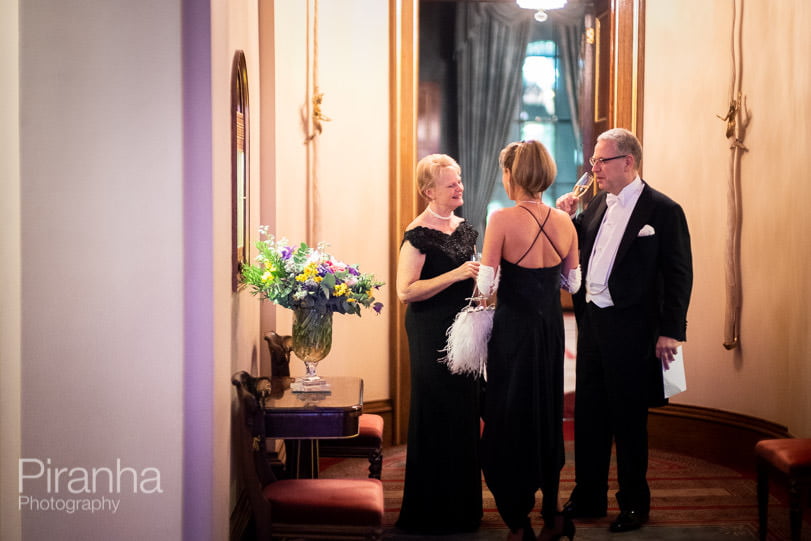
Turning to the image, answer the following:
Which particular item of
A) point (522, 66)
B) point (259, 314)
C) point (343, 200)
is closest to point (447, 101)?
point (522, 66)

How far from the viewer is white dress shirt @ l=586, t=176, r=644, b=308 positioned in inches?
160

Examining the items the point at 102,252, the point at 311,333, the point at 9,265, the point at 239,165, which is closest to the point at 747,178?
the point at 311,333

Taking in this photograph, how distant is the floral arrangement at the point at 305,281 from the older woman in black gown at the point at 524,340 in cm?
50

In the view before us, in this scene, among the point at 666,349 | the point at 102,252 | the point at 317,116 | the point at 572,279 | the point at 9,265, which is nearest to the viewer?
the point at 9,265

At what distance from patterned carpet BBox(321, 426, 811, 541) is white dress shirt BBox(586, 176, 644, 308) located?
3.43 ft

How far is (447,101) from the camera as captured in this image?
36.0ft

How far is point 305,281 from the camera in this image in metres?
→ 3.41

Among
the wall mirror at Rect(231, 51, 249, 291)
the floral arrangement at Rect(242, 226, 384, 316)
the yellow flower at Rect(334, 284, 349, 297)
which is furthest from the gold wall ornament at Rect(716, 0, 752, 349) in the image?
the wall mirror at Rect(231, 51, 249, 291)

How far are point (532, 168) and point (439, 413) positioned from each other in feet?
3.70

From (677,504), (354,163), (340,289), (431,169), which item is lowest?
(677,504)

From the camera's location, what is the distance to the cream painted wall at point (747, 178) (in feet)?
15.5

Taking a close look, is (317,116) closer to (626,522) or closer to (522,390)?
(522,390)

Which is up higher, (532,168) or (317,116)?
(317,116)

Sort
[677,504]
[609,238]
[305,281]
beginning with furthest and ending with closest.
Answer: [677,504]
[609,238]
[305,281]
